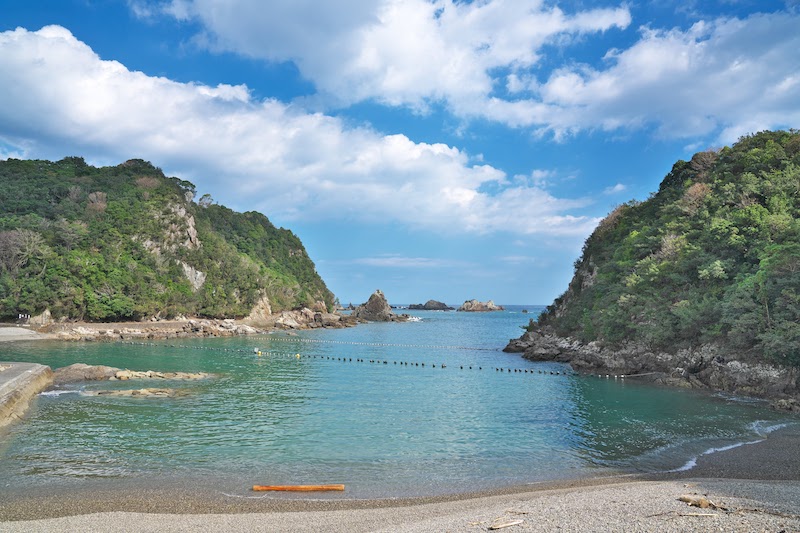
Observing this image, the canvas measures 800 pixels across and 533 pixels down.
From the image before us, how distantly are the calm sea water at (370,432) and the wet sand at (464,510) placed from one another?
106cm

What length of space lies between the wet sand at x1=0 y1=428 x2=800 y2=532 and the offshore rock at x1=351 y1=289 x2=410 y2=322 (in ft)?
428

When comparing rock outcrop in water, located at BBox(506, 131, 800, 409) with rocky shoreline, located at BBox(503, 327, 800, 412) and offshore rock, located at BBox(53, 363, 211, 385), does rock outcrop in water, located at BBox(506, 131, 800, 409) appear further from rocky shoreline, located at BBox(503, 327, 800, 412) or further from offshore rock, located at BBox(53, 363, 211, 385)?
offshore rock, located at BBox(53, 363, 211, 385)

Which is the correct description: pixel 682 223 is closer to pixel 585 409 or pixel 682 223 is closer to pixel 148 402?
pixel 585 409

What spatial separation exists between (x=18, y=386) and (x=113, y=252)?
215 ft

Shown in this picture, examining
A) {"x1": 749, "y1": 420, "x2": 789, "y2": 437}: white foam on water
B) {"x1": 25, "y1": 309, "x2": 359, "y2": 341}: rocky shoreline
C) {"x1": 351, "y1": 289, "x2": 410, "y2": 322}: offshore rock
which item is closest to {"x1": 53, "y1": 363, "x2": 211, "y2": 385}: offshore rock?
{"x1": 25, "y1": 309, "x2": 359, "y2": 341}: rocky shoreline

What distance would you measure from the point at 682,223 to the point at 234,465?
150 feet

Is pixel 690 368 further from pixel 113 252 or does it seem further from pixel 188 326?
pixel 113 252

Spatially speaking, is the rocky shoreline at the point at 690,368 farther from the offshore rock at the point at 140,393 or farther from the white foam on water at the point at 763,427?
the offshore rock at the point at 140,393

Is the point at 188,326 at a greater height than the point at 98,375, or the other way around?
the point at 188,326

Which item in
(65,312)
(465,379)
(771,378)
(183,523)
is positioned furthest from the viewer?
(65,312)

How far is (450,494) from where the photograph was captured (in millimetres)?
14070

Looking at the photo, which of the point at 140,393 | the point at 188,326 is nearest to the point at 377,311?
the point at 188,326

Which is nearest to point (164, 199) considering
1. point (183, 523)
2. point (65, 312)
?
point (65, 312)

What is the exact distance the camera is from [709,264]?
3722 centimetres
